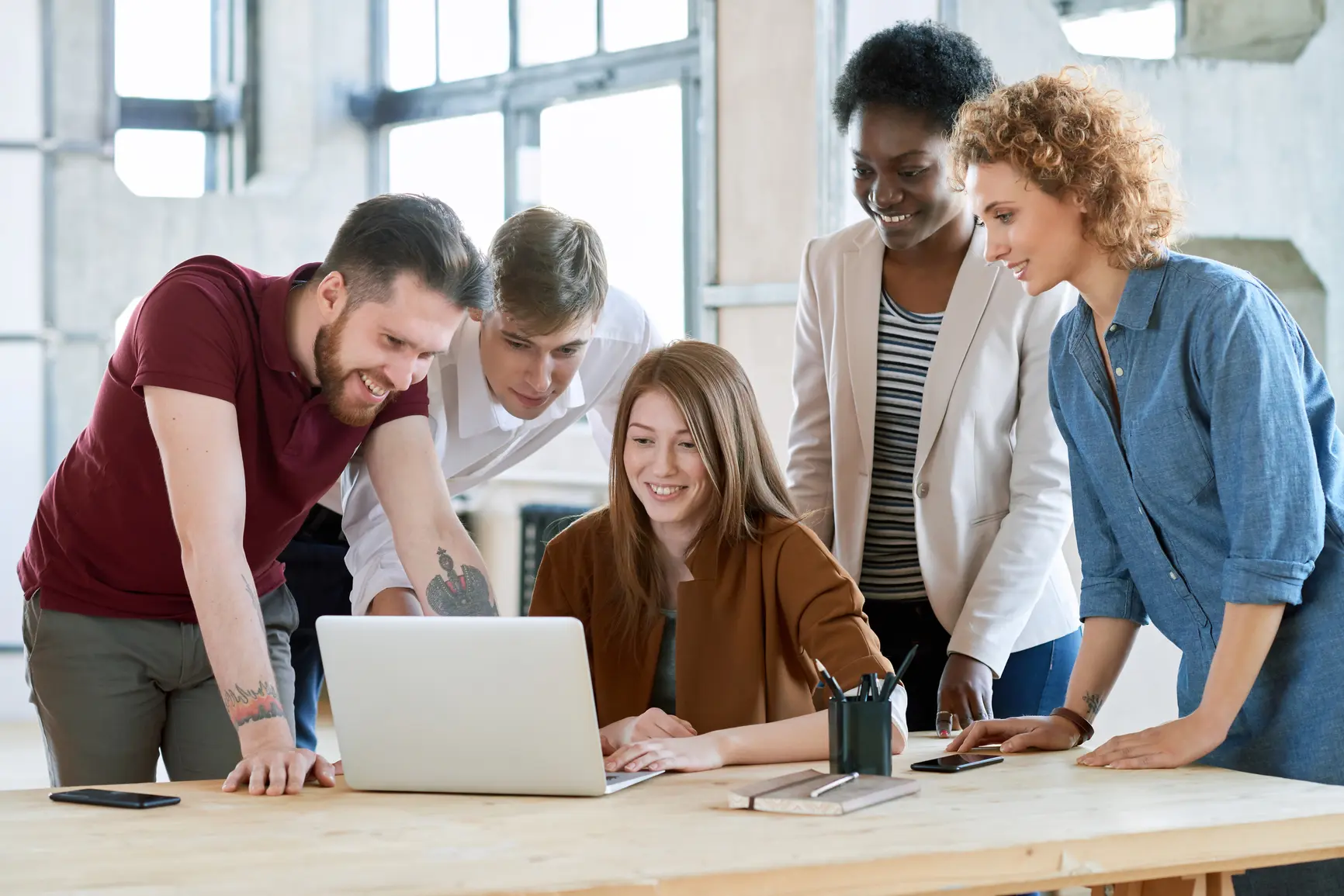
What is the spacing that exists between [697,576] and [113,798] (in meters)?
0.83

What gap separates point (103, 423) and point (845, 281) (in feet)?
3.77

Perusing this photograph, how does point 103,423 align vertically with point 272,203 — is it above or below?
below

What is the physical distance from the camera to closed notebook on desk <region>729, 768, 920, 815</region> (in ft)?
5.02

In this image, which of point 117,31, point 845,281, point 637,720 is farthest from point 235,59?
point 637,720

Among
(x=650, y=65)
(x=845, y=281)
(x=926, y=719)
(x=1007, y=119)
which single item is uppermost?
(x=650, y=65)

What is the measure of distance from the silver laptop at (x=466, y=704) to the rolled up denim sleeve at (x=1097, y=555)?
726mm

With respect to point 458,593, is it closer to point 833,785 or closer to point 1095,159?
point 833,785

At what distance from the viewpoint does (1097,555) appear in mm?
1979

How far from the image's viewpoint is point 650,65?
18.6ft

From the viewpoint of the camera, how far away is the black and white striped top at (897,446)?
2365 millimetres

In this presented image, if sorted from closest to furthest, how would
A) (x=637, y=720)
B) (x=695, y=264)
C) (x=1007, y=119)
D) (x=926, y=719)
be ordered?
(x=1007, y=119) < (x=637, y=720) < (x=926, y=719) < (x=695, y=264)

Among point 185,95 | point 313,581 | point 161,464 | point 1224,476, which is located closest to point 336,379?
point 161,464

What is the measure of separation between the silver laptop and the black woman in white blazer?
78cm

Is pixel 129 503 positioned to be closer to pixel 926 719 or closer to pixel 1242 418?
pixel 926 719
